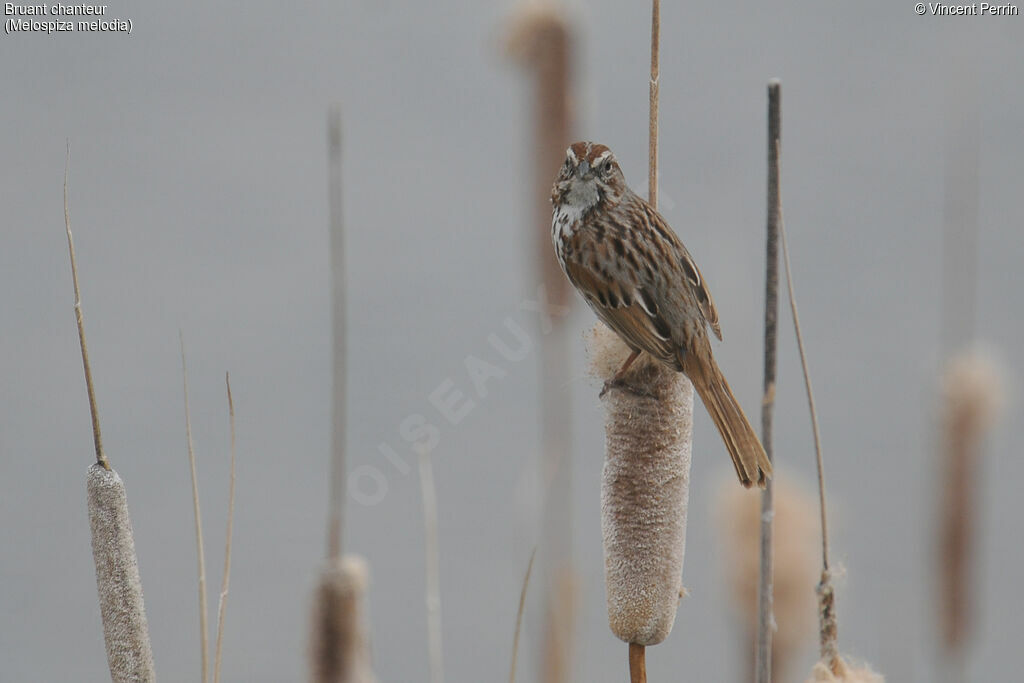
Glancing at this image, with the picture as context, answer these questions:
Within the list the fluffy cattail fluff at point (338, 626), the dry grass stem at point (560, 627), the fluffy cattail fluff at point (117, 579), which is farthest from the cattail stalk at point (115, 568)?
the dry grass stem at point (560, 627)

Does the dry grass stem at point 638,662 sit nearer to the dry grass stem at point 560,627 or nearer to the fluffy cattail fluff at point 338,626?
the fluffy cattail fluff at point 338,626

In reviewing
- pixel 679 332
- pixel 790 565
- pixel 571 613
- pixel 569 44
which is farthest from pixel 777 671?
pixel 569 44

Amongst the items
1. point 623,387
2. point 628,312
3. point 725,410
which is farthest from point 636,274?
point 623,387

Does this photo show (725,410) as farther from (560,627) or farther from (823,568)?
(560,627)

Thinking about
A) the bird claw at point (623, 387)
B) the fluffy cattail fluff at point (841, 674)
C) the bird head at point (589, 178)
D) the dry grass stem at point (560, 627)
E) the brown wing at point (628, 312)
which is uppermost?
the bird head at point (589, 178)

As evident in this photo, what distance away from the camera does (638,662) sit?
5.45 ft

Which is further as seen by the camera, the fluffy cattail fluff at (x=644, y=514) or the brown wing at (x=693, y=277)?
the brown wing at (x=693, y=277)

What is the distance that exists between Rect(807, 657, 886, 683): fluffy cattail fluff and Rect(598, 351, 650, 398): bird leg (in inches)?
20.0

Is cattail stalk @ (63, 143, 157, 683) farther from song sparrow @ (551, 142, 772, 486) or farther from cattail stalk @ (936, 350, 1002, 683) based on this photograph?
cattail stalk @ (936, 350, 1002, 683)

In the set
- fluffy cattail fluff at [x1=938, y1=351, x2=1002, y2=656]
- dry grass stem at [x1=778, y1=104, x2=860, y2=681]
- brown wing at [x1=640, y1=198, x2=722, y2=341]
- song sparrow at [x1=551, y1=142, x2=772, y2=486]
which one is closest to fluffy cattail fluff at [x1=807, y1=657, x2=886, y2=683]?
dry grass stem at [x1=778, y1=104, x2=860, y2=681]

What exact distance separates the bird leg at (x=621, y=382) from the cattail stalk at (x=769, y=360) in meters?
0.21

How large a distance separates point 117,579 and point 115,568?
0.01 m

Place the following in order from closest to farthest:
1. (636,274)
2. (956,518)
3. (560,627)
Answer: (636,274)
(560,627)
(956,518)

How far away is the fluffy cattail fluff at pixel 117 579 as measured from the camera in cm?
126
